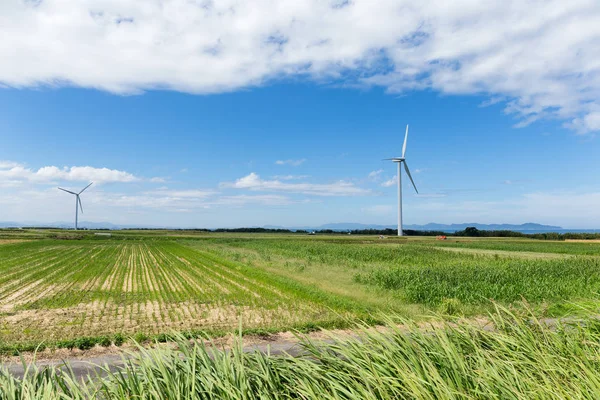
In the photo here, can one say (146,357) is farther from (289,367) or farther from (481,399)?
(481,399)

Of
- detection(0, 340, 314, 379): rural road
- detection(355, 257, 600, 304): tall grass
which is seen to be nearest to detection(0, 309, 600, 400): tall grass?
detection(0, 340, 314, 379): rural road

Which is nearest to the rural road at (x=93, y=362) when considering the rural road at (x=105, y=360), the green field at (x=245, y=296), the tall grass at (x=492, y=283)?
the rural road at (x=105, y=360)

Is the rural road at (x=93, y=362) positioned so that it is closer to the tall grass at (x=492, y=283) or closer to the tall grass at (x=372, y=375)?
the tall grass at (x=372, y=375)

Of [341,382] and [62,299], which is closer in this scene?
[341,382]

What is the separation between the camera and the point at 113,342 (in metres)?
12.2

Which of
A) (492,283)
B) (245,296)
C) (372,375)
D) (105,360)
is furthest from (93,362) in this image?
(492,283)

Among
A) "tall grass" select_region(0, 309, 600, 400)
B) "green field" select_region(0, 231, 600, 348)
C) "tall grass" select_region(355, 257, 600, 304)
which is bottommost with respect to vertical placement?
"green field" select_region(0, 231, 600, 348)

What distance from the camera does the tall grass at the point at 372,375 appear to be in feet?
13.6

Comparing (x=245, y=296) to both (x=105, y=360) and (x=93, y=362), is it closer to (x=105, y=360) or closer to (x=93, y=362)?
(x=105, y=360)

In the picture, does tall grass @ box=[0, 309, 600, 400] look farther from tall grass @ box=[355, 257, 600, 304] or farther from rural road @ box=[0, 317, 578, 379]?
tall grass @ box=[355, 257, 600, 304]

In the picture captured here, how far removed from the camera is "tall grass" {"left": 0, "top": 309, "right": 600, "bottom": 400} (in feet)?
13.6

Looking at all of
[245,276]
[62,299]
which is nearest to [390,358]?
[62,299]

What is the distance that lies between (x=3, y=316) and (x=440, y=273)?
73.1 feet

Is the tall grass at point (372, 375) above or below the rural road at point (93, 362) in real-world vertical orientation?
above
